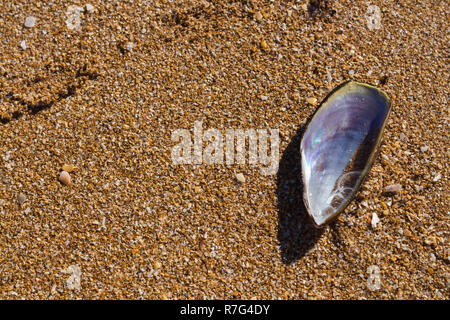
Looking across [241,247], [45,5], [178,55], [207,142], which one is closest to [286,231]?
[241,247]

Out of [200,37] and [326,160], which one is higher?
[200,37]

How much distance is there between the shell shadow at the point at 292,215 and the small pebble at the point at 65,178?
4.47 ft

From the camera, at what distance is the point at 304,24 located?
2.72 metres

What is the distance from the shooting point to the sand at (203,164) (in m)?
2.38

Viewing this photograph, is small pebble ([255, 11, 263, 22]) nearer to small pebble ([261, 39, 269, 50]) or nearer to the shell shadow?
small pebble ([261, 39, 269, 50])

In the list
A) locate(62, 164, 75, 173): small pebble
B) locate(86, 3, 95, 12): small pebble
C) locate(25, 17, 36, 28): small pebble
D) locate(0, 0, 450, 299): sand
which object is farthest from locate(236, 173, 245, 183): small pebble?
locate(25, 17, 36, 28): small pebble

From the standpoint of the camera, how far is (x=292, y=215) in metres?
2.44

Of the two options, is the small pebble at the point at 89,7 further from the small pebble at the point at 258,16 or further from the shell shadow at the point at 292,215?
the shell shadow at the point at 292,215

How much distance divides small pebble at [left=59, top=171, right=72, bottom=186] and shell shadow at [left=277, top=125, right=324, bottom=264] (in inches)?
53.7

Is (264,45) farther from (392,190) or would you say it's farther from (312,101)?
(392,190)

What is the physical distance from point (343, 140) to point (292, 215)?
598 mm

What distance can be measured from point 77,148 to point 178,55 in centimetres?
93
